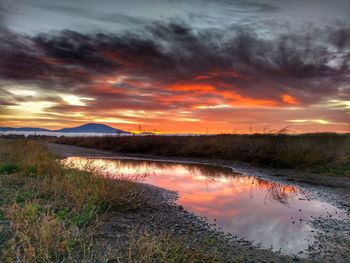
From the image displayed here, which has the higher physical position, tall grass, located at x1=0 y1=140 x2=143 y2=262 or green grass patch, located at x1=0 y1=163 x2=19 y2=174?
green grass patch, located at x1=0 y1=163 x2=19 y2=174

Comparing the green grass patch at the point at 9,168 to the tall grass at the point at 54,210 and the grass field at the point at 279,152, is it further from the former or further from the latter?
the grass field at the point at 279,152

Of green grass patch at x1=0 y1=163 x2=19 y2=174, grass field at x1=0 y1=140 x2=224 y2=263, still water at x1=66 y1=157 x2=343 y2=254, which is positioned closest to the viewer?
grass field at x1=0 y1=140 x2=224 y2=263

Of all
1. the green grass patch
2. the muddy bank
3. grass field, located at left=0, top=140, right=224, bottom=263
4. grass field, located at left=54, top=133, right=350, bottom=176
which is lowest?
the muddy bank

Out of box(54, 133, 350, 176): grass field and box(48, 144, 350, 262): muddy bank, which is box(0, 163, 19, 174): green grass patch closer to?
box(48, 144, 350, 262): muddy bank

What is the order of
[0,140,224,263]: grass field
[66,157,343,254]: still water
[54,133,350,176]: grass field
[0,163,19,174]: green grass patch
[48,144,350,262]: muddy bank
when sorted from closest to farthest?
[0,140,224,263]: grass field → [48,144,350,262]: muddy bank → [66,157,343,254]: still water → [0,163,19,174]: green grass patch → [54,133,350,176]: grass field

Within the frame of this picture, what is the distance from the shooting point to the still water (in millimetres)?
7930

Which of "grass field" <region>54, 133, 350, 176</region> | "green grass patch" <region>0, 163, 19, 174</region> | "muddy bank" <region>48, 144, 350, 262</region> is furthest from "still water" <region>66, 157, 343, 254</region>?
"grass field" <region>54, 133, 350, 176</region>

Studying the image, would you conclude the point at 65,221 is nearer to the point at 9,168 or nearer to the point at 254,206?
the point at 254,206

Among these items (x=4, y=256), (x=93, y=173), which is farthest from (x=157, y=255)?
(x=93, y=173)

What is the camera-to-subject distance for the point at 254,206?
1115cm

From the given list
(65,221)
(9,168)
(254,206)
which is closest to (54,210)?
(65,221)

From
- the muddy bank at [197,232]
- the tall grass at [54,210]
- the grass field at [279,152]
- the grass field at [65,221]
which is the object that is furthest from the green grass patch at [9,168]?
the grass field at [279,152]

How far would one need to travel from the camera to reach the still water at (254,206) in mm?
7930

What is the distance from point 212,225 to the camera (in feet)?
28.4
